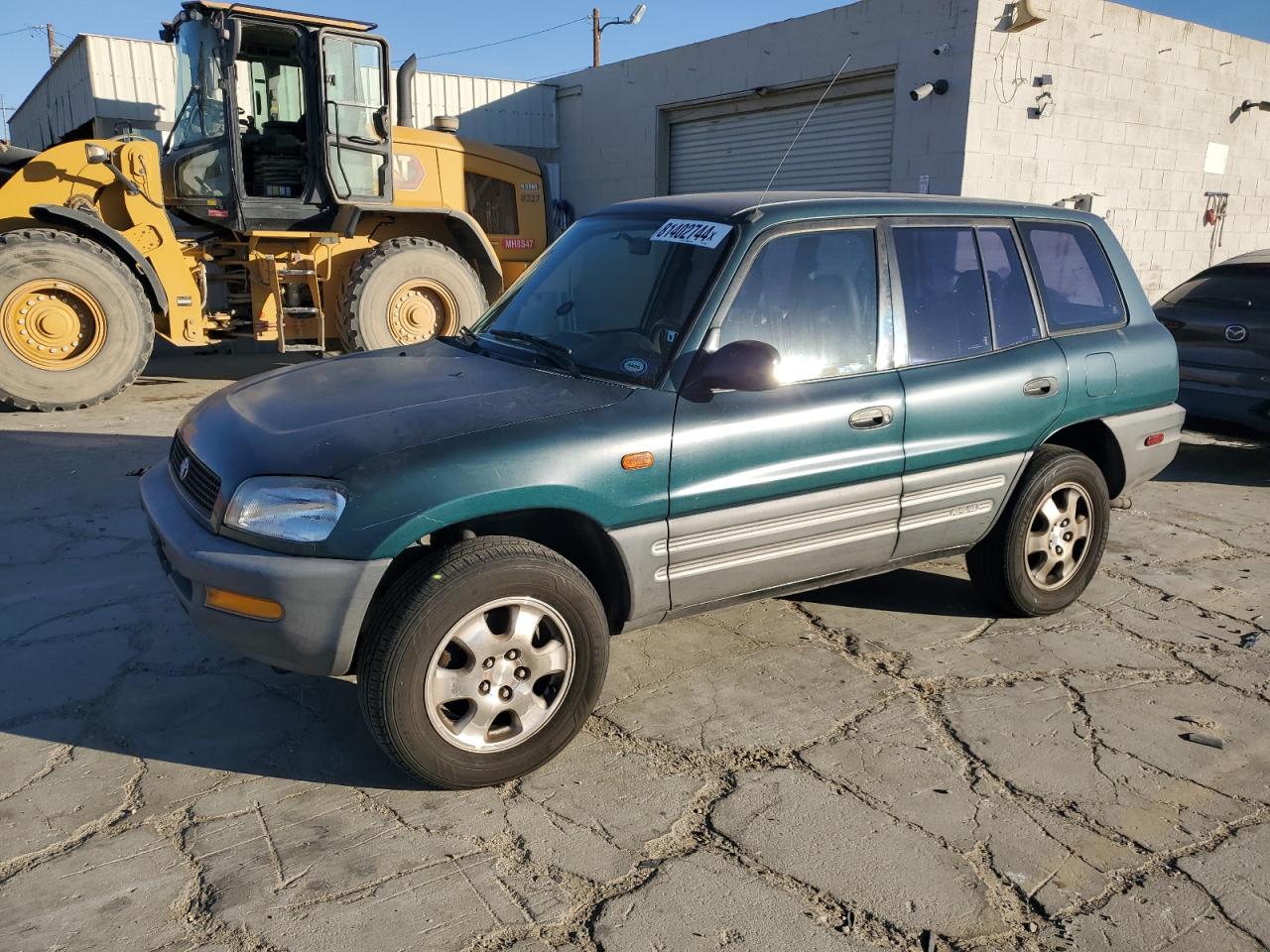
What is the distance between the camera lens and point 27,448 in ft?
22.8

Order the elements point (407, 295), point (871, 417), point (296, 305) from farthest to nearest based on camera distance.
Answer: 1. point (407, 295)
2. point (296, 305)
3. point (871, 417)

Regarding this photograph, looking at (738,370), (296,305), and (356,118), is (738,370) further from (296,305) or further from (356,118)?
(356,118)

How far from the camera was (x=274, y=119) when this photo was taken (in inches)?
357

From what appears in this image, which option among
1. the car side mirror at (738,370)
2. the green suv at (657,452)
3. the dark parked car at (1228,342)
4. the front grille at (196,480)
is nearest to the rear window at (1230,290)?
the dark parked car at (1228,342)

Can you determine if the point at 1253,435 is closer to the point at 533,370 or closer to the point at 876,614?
the point at 876,614

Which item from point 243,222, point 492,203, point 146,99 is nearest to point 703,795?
point 243,222

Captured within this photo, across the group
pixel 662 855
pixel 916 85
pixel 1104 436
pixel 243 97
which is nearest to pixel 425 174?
pixel 243 97

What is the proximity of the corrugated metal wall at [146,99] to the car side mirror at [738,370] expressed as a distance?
826 cm

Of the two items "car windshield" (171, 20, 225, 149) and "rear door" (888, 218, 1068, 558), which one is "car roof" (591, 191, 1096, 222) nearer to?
"rear door" (888, 218, 1068, 558)

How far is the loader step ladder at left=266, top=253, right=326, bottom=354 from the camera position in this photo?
8.95m

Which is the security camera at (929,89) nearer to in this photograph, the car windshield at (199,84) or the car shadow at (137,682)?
the car windshield at (199,84)

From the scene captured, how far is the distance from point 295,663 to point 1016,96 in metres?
12.3

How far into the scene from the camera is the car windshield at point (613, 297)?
3.52m

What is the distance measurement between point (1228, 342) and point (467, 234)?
6922 mm
